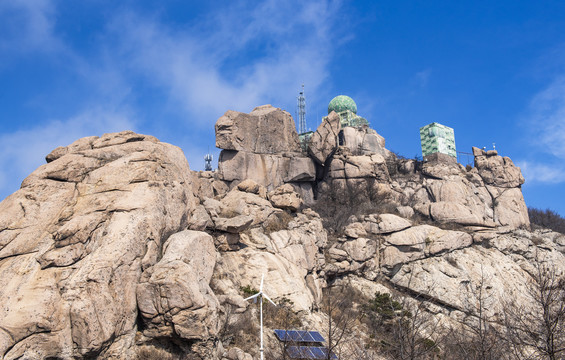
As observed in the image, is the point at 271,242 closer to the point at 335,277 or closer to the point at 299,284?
the point at 299,284

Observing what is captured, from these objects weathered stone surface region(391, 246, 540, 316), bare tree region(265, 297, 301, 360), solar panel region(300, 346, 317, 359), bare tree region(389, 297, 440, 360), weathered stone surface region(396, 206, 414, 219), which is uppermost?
weathered stone surface region(396, 206, 414, 219)

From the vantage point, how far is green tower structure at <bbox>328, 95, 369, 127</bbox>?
57.2 meters

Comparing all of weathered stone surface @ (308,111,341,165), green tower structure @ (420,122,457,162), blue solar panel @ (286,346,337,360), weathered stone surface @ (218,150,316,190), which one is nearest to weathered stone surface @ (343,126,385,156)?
weathered stone surface @ (308,111,341,165)

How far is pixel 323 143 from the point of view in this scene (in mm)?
44281

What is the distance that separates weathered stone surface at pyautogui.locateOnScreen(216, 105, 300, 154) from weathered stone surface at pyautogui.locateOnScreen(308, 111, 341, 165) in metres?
2.86

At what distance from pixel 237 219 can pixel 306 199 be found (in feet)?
59.4

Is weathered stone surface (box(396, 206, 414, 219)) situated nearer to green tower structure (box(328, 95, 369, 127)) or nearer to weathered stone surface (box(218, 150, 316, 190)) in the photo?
weathered stone surface (box(218, 150, 316, 190))

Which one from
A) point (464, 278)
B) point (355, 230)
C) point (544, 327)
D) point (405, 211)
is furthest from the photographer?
point (405, 211)

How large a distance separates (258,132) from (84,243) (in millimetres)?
27860

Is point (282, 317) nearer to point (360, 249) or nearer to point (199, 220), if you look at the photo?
point (199, 220)

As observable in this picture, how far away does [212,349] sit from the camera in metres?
18.3

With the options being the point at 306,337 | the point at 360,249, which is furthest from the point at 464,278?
the point at 306,337

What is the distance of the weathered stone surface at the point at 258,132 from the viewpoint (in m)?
43.2

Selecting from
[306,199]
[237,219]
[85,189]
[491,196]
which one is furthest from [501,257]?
[85,189]
